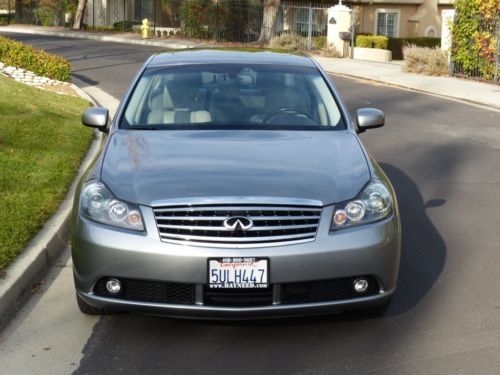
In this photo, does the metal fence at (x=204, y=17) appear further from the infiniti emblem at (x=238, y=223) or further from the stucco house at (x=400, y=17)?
the infiniti emblem at (x=238, y=223)

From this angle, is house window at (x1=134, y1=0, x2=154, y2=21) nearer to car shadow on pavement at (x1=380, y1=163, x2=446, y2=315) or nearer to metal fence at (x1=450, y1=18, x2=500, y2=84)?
metal fence at (x1=450, y1=18, x2=500, y2=84)

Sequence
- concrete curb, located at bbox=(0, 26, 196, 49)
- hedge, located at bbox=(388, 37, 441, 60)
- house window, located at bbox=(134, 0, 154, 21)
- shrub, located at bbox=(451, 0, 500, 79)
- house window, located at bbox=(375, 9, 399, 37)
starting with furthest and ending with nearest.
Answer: house window, located at bbox=(134, 0, 154, 21) → house window, located at bbox=(375, 9, 399, 37) → concrete curb, located at bbox=(0, 26, 196, 49) → hedge, located at bbox=(388, 37, 441, 60) → shrub, located at bbox=(451, 0, 500, 79)

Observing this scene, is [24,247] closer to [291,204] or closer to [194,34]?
[291,204]

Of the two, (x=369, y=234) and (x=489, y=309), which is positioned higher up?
(x=369, y=234)

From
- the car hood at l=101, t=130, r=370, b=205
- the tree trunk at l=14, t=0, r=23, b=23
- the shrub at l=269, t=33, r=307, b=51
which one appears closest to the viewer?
the car hood at l=101, t=130, r=370, b=205

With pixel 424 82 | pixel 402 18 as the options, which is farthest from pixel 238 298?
pixel 402 18

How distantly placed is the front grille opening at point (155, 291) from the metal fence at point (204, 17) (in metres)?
31.5

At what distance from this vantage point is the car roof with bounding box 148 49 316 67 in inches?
277

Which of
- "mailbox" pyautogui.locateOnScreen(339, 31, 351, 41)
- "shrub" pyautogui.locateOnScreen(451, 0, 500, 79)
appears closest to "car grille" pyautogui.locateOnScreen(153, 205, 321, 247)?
"shrub" pyautogui.locateOnScreen(451, 0, 500, 79)

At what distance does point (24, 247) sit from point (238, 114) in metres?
1.84

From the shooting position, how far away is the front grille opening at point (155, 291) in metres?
4.90

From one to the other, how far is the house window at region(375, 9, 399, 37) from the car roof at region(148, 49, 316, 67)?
128 feet

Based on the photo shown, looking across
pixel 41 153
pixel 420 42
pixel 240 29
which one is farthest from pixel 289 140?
pixel 240 29

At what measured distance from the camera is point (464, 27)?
2452 cm
